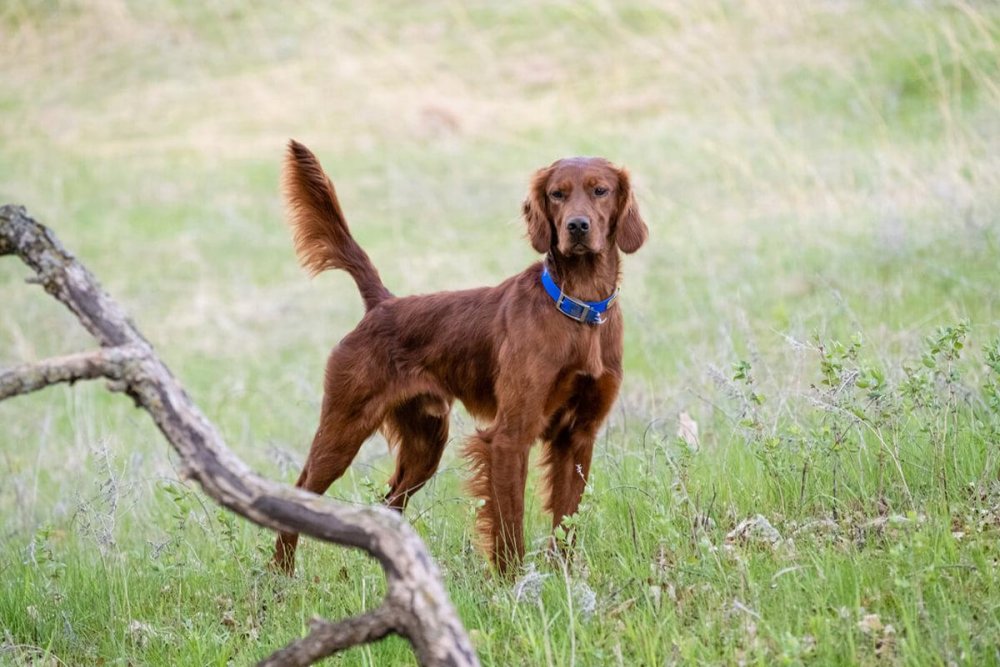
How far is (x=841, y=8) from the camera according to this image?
43.3 feet

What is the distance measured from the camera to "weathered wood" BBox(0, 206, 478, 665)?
2.04 metres

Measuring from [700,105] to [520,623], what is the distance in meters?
11.6

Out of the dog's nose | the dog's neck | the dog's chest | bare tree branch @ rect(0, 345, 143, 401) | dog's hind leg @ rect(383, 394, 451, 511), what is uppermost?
the dog's nose

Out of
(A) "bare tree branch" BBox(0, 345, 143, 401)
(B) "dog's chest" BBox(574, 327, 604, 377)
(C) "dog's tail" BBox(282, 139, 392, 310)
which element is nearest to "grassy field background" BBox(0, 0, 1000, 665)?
(B) "dog's chest" BBox(574, 327, 604, 377)

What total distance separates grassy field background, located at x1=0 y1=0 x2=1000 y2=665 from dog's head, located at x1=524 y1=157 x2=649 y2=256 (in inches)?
21.2

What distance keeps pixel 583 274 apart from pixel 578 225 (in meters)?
0.18

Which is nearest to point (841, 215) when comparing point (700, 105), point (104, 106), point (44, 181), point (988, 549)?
point (988, 549)

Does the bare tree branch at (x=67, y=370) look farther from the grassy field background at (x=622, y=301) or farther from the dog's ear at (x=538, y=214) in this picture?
the dog's ear at (x=538, y=214)

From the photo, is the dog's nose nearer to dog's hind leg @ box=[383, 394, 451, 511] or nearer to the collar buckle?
the collar buckle

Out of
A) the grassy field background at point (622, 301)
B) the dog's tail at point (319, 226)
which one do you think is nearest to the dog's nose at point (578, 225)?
the grassy field background at point (622, 301)

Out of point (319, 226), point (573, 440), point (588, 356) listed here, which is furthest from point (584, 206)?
point (319, 226)

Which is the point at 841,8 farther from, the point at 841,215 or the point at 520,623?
the point at 520,623

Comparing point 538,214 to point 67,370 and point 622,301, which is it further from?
point 622,301

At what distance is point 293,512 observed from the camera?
207 centimetres
